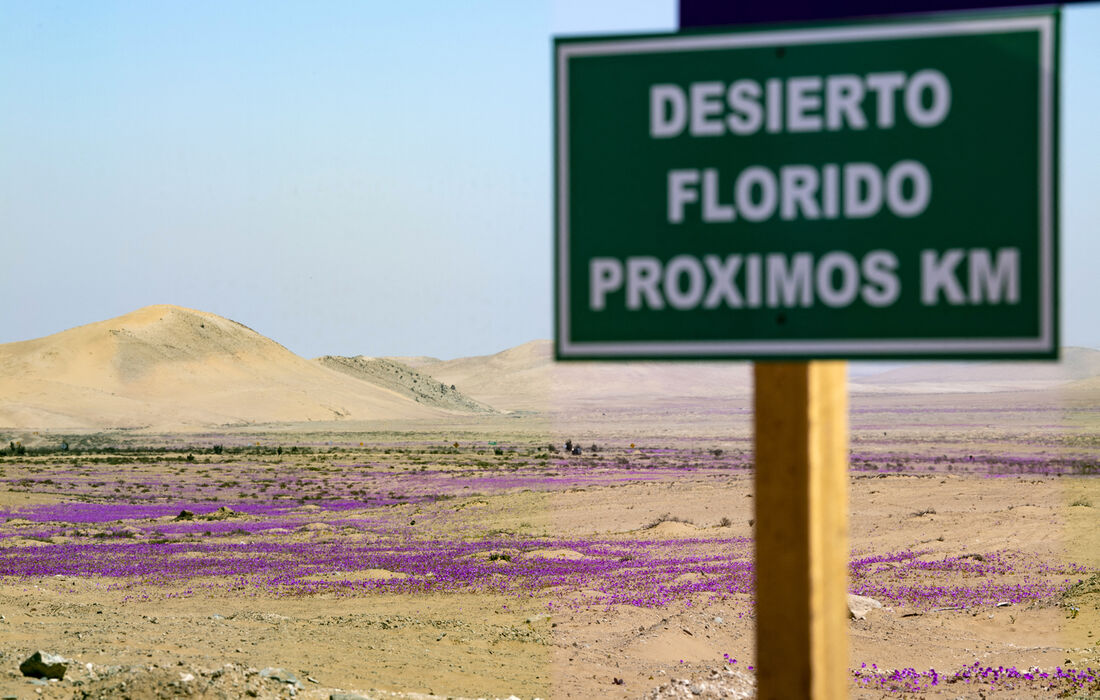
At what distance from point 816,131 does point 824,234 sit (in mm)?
286

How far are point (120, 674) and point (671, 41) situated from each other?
30.1ft

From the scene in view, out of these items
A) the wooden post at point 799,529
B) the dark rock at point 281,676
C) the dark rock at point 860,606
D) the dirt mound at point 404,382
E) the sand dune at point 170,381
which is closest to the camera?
the wooden post at point 799,529

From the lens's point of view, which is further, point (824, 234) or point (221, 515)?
point (221, 515)

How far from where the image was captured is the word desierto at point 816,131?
9.36ft

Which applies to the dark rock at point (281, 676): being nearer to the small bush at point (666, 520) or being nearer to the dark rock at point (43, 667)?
the dark rock at point (43, 667)

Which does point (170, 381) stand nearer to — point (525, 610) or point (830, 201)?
point (525, 610)

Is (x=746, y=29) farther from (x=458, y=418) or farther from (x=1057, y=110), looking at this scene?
(x=458, y=418)

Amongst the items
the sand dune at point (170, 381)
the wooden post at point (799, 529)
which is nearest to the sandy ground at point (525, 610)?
the wooden post at point (799, 529)

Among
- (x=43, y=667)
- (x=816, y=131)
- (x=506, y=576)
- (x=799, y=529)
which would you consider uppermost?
(x=816, y=131)

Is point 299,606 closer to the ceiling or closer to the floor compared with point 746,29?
closer to the floor

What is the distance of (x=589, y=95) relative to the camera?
307 centimetres

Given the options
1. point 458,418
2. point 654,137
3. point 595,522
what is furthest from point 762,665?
point 458,418

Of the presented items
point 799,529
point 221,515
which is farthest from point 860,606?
point 221,515

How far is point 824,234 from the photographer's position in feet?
9.33
